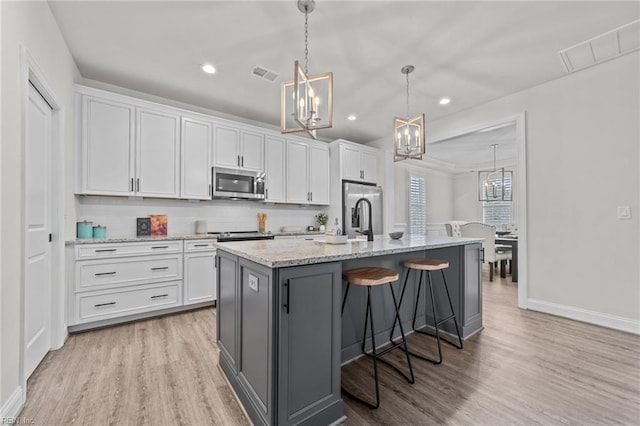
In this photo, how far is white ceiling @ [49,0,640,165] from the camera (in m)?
2.18

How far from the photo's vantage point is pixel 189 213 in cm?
390

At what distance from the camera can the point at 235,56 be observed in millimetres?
2801

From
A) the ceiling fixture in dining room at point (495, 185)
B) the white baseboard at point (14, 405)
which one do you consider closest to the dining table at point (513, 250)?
the ceiling fixture in dining room at point (495, 185)

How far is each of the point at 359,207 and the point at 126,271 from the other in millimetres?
3609

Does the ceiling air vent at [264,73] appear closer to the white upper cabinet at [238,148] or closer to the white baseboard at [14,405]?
the white upper cabinet at [238,148]

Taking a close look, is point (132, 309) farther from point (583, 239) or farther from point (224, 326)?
point (583, 239)

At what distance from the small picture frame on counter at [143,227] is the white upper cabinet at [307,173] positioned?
2000 millimetres

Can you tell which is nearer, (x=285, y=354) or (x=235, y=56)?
(x=285, y=354)

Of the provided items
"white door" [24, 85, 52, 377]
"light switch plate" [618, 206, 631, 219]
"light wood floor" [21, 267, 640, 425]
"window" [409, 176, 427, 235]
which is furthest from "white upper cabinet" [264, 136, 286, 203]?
"light switch plate" [618, 206, 631, 219]

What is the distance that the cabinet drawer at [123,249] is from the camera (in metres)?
2.75

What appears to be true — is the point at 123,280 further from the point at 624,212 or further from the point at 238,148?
the point at 624,212

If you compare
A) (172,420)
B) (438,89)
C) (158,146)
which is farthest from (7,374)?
(438,89)

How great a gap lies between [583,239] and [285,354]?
3.55m

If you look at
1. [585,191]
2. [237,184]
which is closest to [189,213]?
[237,184]
